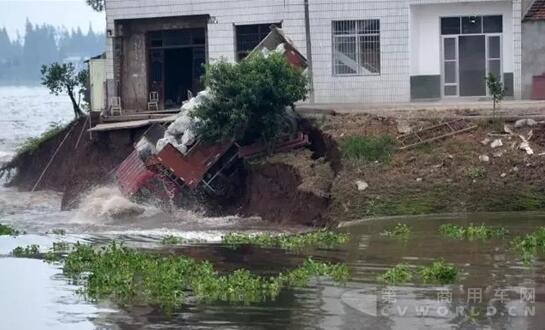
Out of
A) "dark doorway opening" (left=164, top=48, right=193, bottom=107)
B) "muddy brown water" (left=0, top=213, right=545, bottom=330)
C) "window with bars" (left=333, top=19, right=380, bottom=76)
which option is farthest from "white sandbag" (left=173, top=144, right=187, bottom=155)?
"dark doorway opening" (left=164, top=48, right=193, bottom=107)

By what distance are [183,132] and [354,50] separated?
30.5ft

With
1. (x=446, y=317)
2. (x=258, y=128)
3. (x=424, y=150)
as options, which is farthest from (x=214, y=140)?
(x=446, y=317)

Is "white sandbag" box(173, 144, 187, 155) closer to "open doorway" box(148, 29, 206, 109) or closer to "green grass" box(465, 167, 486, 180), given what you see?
"green grass" box(465, 167, 486, 180)

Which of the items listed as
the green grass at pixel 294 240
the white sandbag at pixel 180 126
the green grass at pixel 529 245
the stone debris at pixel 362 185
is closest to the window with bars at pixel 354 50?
the white sandbag at pixel 180 126

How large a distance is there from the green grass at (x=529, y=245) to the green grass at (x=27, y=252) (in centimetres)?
852

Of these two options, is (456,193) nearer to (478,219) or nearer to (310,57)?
(478,219)

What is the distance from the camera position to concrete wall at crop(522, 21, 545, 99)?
35.8 m

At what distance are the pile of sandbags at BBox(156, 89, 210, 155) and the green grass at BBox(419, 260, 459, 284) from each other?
1144 centimetres

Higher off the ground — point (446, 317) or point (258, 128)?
point (258, 128)

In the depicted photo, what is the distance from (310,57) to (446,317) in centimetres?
2124

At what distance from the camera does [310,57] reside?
36.3 metres

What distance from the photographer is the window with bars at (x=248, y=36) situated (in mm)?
37562

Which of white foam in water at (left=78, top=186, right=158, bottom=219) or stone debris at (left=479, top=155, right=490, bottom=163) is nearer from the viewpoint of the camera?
stone debris at (left=479, top=155, right=490, bottom=163)

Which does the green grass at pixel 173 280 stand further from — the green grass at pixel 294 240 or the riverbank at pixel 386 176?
the riverbank at pixel 386 176
